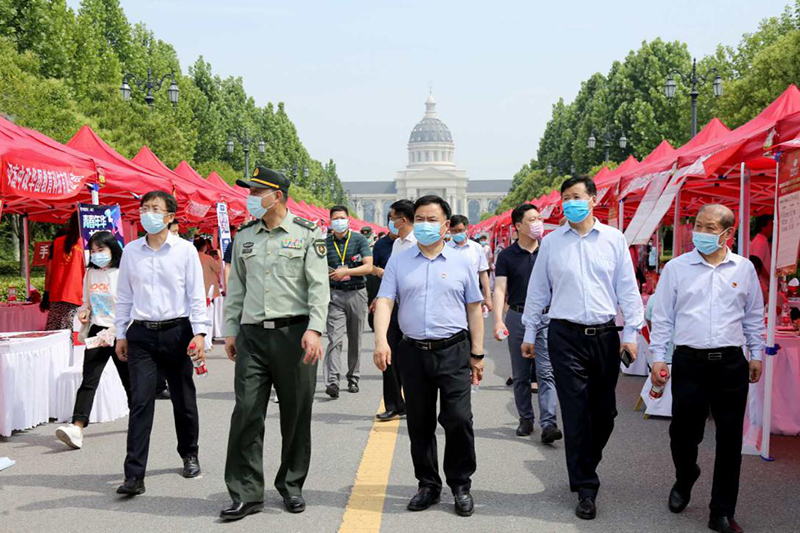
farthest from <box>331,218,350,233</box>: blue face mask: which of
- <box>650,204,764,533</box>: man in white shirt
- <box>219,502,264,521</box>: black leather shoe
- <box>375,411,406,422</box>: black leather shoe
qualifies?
<box>650,204,764,533</box>: man in white shirt

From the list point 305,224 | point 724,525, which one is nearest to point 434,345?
point 305,224

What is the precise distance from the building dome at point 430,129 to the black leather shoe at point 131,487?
612ft

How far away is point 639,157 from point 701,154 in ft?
124

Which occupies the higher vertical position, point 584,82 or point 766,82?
point 584,82

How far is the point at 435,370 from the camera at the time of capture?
16.3 feet

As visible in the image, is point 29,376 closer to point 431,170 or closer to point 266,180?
point 266,180

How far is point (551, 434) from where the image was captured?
22.0 ft

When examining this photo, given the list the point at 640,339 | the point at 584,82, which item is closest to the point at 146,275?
the point at 640,339

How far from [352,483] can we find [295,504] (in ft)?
2.36

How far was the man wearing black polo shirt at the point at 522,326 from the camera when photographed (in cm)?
693

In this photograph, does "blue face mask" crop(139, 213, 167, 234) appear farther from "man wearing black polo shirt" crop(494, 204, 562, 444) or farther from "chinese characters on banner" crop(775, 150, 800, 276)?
"chinese characters on banner" crop(775, 150, 800, 276)

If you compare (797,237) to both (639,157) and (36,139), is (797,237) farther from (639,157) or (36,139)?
(639,157)

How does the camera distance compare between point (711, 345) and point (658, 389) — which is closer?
point (711, 345)

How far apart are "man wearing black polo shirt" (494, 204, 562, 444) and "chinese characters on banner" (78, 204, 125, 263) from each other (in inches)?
151
